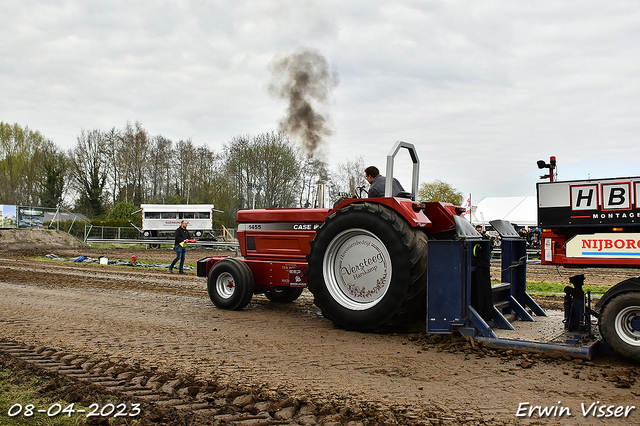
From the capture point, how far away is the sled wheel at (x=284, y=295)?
8.29 meters

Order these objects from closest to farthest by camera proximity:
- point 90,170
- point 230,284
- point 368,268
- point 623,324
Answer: point 623,324
point 368,268
point 230,284
point 90,170

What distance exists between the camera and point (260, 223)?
7.75 m

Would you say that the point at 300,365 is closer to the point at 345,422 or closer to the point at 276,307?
the point at 345,422

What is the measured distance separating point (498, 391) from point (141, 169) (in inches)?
2023

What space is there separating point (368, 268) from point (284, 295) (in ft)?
9.40

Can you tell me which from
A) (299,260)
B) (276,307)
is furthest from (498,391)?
(276,307)

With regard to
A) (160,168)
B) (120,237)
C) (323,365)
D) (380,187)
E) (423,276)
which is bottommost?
(120,237)

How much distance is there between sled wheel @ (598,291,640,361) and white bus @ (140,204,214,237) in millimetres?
37009

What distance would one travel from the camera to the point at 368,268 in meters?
5.78

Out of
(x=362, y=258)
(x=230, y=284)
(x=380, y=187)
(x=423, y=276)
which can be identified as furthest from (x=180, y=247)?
(x=423, y=276)

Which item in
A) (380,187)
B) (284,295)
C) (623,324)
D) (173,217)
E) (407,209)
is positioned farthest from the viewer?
(173,217)

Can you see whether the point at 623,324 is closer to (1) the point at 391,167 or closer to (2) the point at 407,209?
(2) the point at 407,209

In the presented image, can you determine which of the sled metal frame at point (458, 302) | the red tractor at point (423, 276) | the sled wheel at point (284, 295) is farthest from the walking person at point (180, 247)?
the sled metal frame at point (458, 302)

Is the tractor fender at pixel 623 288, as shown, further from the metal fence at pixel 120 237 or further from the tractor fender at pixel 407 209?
the metal fence at pixel 120 237
